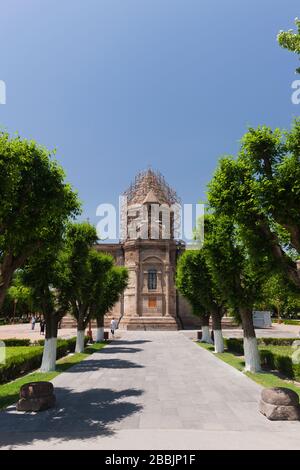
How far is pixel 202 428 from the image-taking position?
9.30 meters

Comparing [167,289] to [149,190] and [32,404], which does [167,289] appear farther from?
[32,404]

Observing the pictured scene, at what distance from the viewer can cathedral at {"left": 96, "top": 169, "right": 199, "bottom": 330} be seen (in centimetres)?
5169

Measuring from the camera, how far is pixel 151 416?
10484 mm

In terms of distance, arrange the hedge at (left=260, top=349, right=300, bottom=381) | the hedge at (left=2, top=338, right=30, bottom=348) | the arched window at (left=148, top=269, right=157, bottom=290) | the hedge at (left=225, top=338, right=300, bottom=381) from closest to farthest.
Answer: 1. the hedge at (left=260, top=349, right=300, bottom=381)
2. the hedge at (left=225, top=338, right=300, bottom=381)
3. the hedge at (left=2, top=338, right=30, bottom=348)
4. the arched window at (left=148, top=269, right=157, bottom=290)

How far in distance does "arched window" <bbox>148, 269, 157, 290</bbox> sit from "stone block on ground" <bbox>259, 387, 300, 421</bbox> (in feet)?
138

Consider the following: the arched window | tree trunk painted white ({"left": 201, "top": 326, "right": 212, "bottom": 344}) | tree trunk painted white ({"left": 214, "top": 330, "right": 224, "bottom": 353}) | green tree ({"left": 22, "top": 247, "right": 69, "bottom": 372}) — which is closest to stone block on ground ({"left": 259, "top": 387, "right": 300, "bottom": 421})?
green tree ({"left": 22, "top": 247, "right": 69, "bottom": 372})

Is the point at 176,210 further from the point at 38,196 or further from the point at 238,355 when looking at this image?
the point at 38,196

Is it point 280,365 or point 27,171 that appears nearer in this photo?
point 27,171

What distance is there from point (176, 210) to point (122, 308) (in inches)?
753

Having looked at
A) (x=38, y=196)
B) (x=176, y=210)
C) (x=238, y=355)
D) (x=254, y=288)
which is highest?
(x=176, y=210)

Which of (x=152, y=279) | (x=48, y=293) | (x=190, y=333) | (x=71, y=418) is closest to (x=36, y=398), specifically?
(x=71, y=418)

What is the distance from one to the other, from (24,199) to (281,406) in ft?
32.9

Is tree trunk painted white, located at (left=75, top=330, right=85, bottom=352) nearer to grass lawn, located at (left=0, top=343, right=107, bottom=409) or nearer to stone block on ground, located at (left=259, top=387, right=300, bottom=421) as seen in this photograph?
grass lawn, located at (left=0, top=343, right=107, bottom=409)
